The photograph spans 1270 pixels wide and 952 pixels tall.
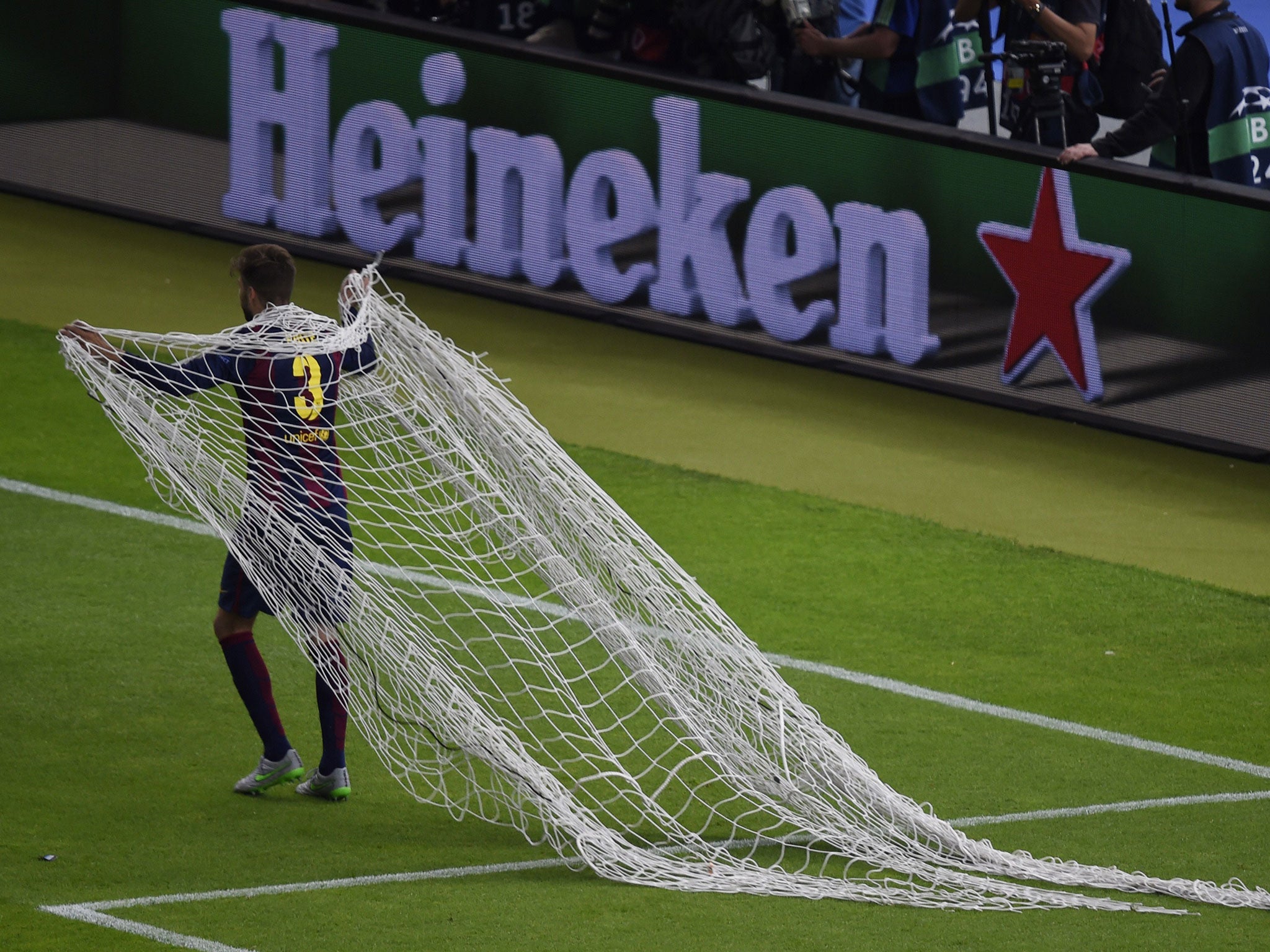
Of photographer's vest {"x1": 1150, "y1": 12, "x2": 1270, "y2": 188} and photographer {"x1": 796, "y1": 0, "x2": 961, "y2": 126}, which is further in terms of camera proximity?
photographer {"x1": 796, "y1": 0, "x2": 961, "y2": 126}

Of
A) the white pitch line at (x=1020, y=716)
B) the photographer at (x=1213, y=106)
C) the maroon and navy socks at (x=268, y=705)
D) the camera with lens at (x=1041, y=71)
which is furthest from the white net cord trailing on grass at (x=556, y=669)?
the photographer at (x=1213, y=106)

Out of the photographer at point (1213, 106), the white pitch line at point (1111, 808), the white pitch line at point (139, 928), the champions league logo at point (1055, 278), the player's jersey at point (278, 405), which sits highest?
the photographer at point (1213, 106)

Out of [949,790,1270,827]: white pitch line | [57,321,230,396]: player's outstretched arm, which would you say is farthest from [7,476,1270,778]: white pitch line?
[57,321,230,396]: player's outstretched arm

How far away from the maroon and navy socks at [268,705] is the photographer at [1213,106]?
6.21 meters

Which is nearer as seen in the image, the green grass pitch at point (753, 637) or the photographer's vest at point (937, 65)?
the green grass pitch at point (753, 637)

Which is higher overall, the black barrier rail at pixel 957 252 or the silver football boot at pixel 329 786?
the black barrier rail at pixel 957 252

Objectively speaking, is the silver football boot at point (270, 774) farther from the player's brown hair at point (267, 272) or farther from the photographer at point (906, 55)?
the photographer at point (906, 55)

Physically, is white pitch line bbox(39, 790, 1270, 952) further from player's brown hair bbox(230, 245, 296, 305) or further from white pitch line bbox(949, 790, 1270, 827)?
player's brown hair bbox(230, 245, 296, 305)

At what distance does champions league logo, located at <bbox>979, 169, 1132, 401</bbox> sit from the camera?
1173cm

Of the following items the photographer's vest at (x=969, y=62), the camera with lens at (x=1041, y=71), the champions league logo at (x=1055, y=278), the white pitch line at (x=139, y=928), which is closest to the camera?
the white pitch line at (x=139, y=928)

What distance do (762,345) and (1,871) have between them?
7.56m

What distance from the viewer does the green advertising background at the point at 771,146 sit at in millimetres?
→ 11461

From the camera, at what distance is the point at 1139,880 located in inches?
248

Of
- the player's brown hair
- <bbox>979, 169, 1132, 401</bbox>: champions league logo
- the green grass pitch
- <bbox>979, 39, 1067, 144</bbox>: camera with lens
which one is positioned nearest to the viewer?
the green grass pitch
